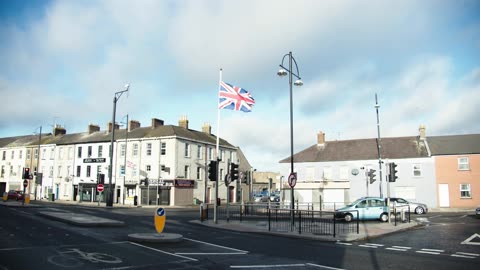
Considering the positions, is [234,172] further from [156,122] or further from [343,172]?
[156,122]

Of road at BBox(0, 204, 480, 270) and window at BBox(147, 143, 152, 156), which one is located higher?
window at BBox(147, 143, 152, 156)

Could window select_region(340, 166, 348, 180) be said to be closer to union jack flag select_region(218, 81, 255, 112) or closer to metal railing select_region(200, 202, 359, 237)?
metal railing select_region(200, 202, 359, 237)

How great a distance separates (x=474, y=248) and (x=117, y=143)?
4727 centimetres

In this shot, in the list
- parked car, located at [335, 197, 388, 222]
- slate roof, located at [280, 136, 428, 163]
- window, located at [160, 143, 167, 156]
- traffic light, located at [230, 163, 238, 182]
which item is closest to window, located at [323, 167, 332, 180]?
slate roof, located at [280, 136, 428, 163]

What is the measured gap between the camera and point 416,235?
727 inches

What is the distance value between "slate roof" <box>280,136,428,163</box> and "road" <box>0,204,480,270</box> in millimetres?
29241

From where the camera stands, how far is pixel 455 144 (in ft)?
146

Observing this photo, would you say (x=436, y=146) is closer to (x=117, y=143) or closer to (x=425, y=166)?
(x=425, y=166)

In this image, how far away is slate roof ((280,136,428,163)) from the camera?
4509 centimetres

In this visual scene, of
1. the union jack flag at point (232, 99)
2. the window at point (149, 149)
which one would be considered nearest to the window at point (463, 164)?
the union jack flag at point (232, 99)

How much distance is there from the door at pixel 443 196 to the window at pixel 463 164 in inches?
97.1

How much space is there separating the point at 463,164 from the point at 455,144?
3.06 m

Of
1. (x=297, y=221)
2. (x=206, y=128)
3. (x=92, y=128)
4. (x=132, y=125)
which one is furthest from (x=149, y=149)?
(x=297, y=221)

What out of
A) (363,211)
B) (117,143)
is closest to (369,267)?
(363,211)
